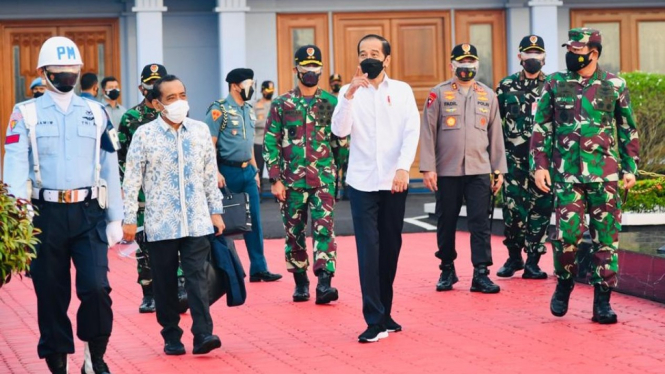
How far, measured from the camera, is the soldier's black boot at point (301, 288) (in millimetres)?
11508

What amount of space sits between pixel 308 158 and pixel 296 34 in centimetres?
1173

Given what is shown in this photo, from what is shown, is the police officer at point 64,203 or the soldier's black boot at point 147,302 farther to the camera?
the soldier's black boot at point 147,302

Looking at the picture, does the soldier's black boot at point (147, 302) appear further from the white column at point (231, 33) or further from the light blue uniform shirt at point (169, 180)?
the white column at point (231, 33)

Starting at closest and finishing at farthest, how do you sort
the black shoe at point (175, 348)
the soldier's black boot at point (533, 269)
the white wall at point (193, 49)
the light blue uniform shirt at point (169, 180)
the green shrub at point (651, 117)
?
the light blue uniform shirt at point (169, 180) → the black shoe at point (175, 348) → the soldier's black boot at point (533, 269) → the green shrub at point (651, 117) → the white wall at point (193, 49)

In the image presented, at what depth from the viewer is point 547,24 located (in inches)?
879

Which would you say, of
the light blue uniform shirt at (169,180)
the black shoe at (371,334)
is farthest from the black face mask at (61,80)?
the black shoe at (371,334)

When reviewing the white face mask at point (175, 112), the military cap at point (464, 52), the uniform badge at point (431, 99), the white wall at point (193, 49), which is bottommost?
the white face mask at point (175, 112)

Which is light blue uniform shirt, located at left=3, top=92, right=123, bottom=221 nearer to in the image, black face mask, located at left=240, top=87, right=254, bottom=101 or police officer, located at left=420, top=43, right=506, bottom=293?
police officer, located at left=420, top=43, right=506, bottom=293

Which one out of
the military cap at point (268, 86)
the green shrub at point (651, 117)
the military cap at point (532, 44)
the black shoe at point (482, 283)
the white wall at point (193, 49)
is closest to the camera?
the black shoe at point (482, 283)

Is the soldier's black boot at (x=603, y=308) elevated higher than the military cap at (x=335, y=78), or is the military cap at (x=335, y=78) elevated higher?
the military cap at (x=335, y=78)

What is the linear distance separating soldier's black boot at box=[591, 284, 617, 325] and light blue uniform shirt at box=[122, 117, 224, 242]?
2924 mm

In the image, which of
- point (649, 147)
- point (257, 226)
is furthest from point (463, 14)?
point (257, 226)

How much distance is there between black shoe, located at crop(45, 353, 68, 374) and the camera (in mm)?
8297

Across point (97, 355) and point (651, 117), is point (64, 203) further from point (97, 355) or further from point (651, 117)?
point (651, 117)
